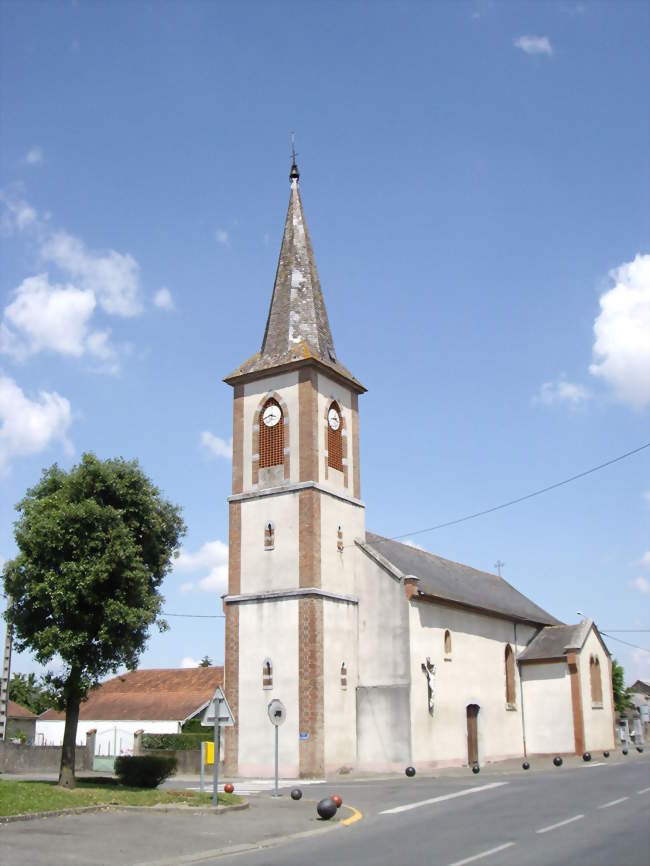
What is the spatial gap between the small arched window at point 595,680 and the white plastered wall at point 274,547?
2061 centimetres

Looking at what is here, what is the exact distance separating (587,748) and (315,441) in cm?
2192

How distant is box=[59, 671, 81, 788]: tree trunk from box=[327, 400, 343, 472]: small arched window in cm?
1545

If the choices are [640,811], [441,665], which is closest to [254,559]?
[441,665]

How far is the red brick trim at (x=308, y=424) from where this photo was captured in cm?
3603

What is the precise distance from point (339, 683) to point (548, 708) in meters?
15.8

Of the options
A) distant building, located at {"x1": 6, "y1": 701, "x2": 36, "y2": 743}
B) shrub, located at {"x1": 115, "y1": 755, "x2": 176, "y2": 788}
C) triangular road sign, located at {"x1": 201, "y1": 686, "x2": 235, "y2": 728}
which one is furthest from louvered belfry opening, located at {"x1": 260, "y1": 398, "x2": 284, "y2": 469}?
distant building, located at {"x1": 6, "y1": 701, "x2": 36, "y2": 743}

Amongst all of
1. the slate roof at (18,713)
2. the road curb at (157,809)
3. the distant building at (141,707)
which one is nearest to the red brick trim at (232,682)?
the road curb at (157,809)

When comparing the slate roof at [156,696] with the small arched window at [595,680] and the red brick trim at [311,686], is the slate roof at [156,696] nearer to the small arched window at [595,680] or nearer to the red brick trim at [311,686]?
the small arched window at [595,680]

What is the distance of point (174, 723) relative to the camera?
5503 centimetres

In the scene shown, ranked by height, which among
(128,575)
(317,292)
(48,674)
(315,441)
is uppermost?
(317,292)

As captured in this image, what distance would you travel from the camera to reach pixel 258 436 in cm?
3819

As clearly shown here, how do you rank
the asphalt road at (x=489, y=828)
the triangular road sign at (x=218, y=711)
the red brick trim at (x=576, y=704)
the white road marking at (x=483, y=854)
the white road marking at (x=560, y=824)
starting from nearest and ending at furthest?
the white road marking at (x=483, y=854), the asphalt road at (x=489, y=828), the white road marking at (x=560, y=824), the triangular road sign at (x=218, y=711), the red brick trim at (x=576, y=704)

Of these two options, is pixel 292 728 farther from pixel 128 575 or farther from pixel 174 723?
pixel 174 723

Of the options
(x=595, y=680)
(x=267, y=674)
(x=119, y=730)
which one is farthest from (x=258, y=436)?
(x=119, y=730)
